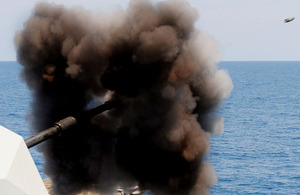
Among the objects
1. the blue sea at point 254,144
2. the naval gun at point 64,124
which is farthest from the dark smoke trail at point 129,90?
the blue sea at point 254,144

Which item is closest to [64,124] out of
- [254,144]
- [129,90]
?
[129,90]

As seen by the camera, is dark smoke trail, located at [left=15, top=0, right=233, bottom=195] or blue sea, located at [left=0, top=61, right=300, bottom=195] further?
blue sea, located at [left=0, top=61, right=300, bottom=195]

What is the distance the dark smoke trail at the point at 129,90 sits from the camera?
883 inches

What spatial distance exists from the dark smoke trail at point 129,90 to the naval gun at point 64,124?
80 cm

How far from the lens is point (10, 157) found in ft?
54.6

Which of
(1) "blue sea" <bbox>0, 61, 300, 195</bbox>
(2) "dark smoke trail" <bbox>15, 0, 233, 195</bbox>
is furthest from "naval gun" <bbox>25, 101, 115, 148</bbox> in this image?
(1) "blue sea" <bbox>0, 61, 300, 195</bbox>

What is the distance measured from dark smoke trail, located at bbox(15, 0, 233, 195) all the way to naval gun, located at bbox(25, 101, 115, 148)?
80 centimetres

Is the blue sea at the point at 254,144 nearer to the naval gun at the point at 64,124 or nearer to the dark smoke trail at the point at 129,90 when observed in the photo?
the dark smoke trail at the point at 129,90

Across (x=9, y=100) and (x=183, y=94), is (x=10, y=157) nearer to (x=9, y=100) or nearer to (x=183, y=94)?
(x=183, y=94)

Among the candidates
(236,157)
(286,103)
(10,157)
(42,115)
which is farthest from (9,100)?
(10,157)

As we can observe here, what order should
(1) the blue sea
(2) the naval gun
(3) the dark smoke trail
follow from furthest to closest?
1. (1) the blue sea
2. (3) the dark smoke trail
3. (2) the naval gun

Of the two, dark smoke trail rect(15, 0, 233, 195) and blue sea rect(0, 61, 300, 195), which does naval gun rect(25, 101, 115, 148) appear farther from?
blue sea rect(0, 61, 300, 195)

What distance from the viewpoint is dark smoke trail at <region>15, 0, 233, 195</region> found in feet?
73.6

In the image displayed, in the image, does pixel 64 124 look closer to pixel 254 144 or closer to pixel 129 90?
pixel 129 90
